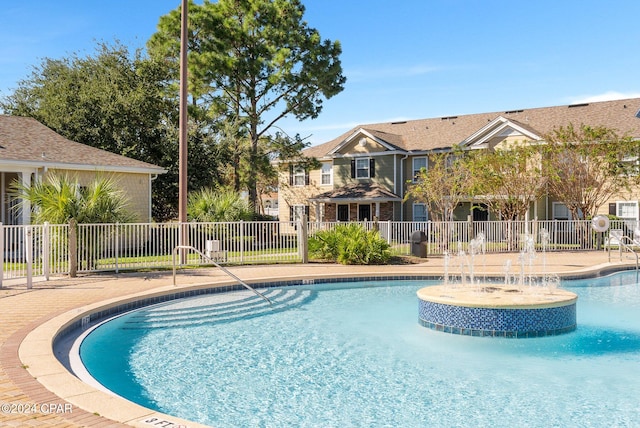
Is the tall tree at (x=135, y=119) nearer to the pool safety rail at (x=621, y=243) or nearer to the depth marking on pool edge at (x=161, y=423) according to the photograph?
the pool safety rail at (x=621, y=243)

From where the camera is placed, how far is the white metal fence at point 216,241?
13672 millimetres

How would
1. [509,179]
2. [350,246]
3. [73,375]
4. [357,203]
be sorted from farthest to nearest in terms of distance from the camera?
[357,203] < [509,179] < [350,246] < [73,375]

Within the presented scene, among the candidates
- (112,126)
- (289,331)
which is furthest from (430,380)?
(112,126)

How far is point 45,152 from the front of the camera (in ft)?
65.4

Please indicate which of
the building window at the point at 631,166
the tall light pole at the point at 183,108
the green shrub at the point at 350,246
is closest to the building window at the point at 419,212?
the building window at the point at 631,166

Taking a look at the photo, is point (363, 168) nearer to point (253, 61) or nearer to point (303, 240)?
point (253, 61)

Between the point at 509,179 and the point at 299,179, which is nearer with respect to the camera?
the point at 509,179

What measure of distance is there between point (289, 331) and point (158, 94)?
82.4 feet

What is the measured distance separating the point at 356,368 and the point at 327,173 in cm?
3020

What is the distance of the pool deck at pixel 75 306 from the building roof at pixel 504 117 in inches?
433

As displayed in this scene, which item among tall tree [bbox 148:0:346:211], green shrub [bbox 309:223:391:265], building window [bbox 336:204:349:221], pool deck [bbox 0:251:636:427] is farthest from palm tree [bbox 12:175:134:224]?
building window [bbox 336:204:349:221]

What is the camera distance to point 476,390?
632 centimetres

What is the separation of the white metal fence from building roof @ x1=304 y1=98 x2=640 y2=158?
23.4ft

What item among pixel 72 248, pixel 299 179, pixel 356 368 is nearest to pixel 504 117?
pixel 299 179
